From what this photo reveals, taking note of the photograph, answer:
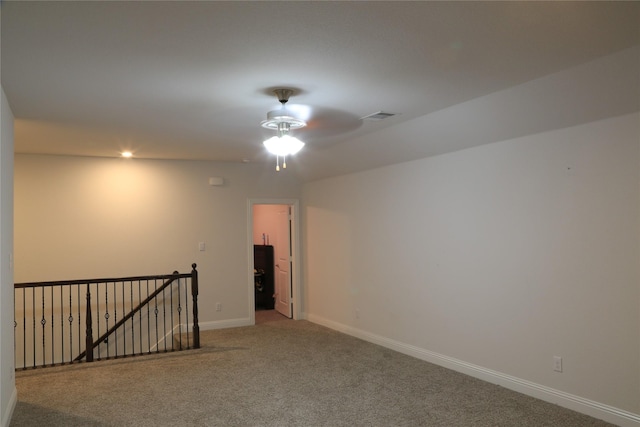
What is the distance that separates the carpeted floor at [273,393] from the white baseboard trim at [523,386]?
0.08 metres

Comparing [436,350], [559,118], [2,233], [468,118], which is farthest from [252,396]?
[559,118]

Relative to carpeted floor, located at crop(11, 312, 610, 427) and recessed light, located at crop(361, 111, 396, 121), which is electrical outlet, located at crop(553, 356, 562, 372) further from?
recessed light, located at crop(361, 111, 396, 121)

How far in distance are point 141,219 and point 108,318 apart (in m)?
1.46

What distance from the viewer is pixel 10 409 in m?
3.79

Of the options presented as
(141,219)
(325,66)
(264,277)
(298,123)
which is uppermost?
(325,66)

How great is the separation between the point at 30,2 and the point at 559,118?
3.64 m

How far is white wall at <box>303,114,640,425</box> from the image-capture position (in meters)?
3.52

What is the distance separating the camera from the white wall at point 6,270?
11.2ft

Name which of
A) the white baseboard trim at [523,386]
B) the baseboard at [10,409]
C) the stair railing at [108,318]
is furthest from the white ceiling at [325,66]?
the baseboard at [10,409]

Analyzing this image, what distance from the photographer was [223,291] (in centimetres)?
732

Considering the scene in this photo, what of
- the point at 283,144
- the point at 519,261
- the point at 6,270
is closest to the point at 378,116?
the point at 283,144

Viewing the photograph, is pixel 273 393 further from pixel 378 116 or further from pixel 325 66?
pixel 325 66

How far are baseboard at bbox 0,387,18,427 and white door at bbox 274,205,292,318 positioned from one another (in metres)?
4.39

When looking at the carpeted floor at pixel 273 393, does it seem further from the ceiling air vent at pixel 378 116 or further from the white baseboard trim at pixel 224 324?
the ceiling air vent at pixel 378 116
